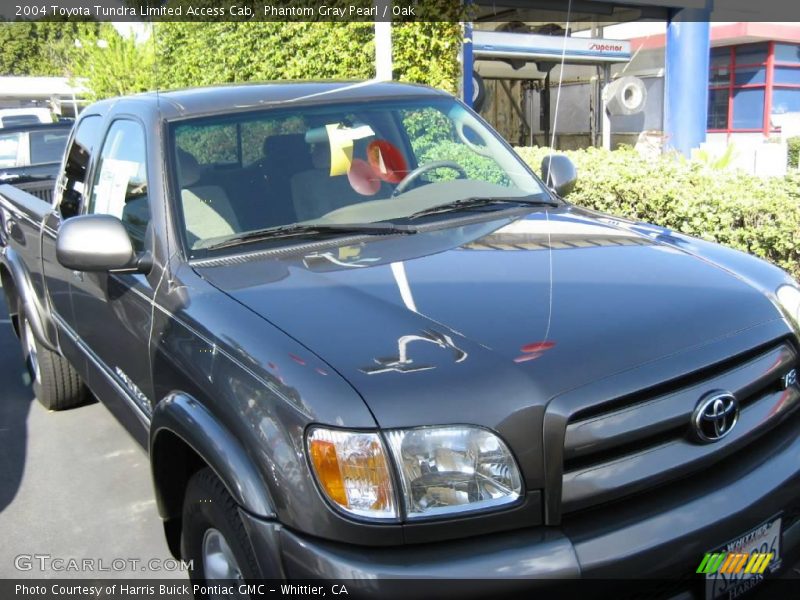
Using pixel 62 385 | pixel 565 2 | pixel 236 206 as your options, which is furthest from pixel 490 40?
pixel 236 206

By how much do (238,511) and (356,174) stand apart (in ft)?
5.57

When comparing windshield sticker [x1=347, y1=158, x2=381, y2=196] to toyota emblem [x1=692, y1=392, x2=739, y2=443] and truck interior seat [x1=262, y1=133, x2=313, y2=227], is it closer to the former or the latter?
truck interior seat [x1=262, y1=133, x2=313, y2=227]

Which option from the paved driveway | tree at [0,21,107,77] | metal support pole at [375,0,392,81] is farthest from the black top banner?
tree at [0,21,107,77]

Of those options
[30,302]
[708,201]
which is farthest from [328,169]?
[708,201]

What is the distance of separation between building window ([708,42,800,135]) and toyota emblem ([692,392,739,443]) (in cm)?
2643

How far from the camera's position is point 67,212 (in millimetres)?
4234

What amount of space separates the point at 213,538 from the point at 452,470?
0.87m

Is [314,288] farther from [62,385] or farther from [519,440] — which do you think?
[62,385]

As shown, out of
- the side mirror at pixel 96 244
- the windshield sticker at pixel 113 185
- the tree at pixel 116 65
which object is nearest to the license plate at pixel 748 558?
the side mirror at pixel 96 244

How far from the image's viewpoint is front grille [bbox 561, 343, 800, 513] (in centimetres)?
197

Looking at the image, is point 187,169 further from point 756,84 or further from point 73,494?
point 756,84

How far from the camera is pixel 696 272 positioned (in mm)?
2625

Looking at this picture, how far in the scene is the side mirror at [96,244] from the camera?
110 inches

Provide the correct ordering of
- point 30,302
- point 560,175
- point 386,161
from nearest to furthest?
point 386,161 → point 560,175 → point 30,302
